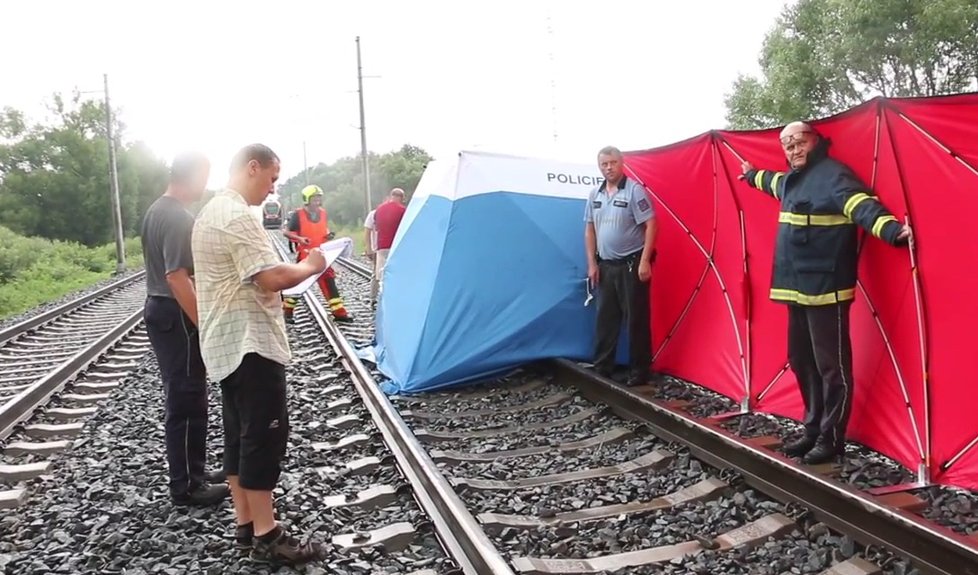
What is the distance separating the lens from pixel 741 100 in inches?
A: 1107

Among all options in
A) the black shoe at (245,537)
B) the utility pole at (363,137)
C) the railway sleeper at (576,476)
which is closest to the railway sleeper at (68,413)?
the black shoe at (245,537)

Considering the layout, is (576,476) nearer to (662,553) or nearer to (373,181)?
(662,553)

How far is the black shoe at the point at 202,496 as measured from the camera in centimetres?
414

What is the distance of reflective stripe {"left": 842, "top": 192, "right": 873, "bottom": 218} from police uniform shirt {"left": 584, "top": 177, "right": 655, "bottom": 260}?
208cm

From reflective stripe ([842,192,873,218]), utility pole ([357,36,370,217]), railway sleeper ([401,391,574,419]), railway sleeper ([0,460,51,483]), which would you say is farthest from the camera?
utility pole ([357,36,370,217])

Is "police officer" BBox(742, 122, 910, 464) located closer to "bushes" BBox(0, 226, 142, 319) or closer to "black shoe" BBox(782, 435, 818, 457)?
"black shoe" BBox(782, 435, 818, 457)

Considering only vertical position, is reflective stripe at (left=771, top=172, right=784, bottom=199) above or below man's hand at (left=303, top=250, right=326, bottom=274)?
above

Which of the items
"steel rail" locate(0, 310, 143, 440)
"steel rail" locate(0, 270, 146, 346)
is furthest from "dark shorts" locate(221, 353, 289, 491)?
"steel rail" locate(0, 270, 146, 346)

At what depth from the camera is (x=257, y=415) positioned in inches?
128

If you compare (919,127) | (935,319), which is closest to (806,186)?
(919,127)

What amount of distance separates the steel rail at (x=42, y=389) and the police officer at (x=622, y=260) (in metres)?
4.64

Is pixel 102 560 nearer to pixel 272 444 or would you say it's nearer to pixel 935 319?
pixel 272 444

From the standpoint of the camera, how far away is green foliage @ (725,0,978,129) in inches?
896

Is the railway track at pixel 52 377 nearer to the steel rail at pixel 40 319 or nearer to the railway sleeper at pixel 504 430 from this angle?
the steel rail at pixel 40 319
